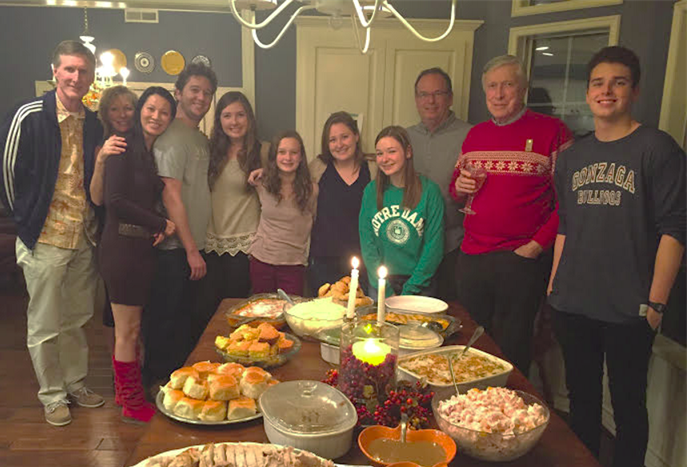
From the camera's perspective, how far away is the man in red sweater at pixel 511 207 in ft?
7.63

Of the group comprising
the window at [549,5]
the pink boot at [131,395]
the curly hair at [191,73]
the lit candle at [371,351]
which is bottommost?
the pink boot at [131,395]

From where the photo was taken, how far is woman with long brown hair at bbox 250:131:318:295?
270cm

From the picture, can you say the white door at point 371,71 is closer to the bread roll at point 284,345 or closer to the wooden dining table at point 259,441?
the bread roll at point 284,345

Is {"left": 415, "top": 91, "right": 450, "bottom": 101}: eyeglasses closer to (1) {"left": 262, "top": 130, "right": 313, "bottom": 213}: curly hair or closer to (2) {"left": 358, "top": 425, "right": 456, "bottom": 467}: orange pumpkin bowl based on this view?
(1) {"left": 262, "top": 130, "right": 313, "bottom": 213}: curly hair

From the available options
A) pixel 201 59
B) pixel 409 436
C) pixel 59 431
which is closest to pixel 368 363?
pixel 409 436

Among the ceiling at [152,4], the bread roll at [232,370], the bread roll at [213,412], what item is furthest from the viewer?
the ceiling at [152,4]

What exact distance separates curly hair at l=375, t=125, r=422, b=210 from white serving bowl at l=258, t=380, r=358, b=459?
1.39m

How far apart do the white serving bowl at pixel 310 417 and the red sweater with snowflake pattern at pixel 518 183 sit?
1452mm

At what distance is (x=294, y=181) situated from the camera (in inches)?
108

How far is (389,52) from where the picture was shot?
473 centimetres

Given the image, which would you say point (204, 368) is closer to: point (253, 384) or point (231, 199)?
point (253, 384)

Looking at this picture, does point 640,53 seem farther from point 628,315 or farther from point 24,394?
point 24,394

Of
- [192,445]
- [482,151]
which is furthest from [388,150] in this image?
[192,445]

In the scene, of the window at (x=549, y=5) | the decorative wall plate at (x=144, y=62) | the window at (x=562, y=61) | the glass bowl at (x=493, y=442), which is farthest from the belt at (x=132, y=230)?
the decorative wall plate at (x=144, y=62)
